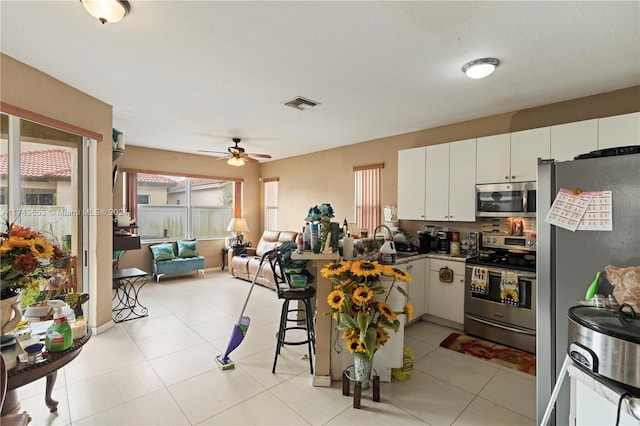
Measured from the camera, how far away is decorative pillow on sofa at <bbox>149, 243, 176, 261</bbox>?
5.69m

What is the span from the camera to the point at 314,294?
2594mm

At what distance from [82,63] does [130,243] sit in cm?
216

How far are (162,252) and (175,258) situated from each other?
0.28 meters

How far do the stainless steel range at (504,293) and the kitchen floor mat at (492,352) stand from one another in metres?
0.08

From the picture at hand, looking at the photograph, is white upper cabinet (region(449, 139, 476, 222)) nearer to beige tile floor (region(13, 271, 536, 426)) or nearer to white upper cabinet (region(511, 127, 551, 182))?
white upper cabinet (region(511, 127, 551, 182))

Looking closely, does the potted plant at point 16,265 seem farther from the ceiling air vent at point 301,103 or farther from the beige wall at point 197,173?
the beige wall at point 197,173

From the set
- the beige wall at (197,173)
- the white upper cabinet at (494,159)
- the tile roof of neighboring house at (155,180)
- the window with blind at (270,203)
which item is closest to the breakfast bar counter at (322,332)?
the white upper cabinet at (494,159)

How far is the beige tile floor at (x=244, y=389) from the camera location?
2.03 meters

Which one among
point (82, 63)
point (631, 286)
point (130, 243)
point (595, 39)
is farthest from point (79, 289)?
point (595, 39)

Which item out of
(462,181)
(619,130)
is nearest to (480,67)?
(619,130)

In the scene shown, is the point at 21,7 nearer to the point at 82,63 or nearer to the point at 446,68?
the point at 82,63

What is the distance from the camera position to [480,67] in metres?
2.36

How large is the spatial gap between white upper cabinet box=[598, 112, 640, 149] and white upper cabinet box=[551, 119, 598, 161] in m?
0.05

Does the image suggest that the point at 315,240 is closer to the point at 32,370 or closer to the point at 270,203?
the point at 32,370
